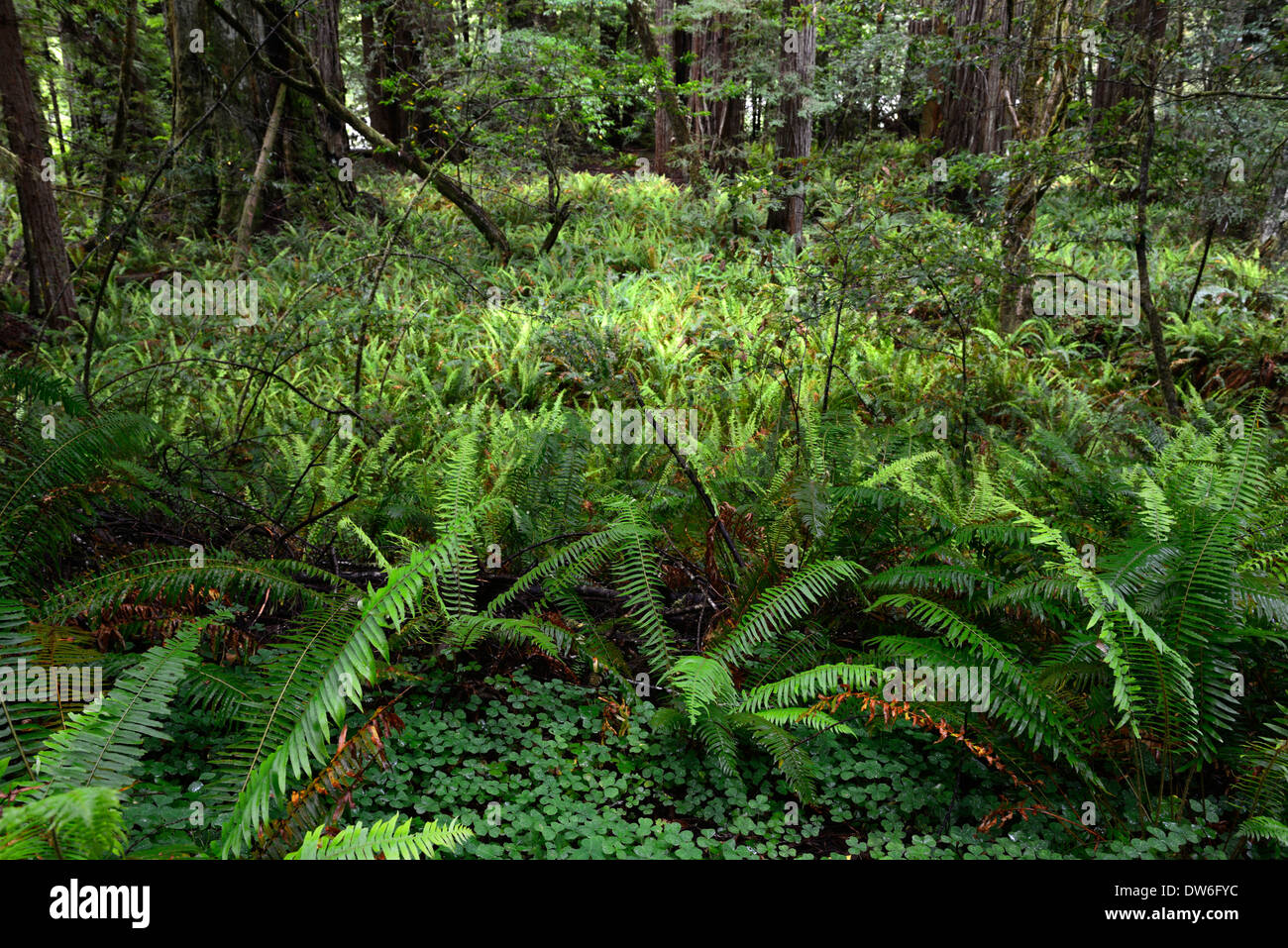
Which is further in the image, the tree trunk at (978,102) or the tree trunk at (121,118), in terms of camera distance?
the tree trunk at (978,102)

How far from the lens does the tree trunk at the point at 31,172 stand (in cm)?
530

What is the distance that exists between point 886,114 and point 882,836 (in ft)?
58.9

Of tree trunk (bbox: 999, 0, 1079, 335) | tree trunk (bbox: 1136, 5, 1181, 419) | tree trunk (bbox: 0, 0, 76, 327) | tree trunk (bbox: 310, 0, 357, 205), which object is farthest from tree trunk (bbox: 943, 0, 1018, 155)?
tree trunk (bbox: 0, 0, 76, 327)

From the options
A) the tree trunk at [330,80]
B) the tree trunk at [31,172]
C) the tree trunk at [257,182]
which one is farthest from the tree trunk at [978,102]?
the tree trunk at [31,172]

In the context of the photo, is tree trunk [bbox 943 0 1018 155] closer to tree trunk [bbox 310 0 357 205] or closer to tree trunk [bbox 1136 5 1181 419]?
tree trunk [bbox 1136 5 1181 419]

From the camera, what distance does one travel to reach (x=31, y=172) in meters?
5.29

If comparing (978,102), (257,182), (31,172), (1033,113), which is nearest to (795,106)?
(1033,113)

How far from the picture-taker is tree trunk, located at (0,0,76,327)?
17.4 feet

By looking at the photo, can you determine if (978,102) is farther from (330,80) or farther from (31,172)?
(31,172)

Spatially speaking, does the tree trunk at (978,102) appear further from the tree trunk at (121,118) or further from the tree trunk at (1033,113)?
the tree trunk at (121,118)

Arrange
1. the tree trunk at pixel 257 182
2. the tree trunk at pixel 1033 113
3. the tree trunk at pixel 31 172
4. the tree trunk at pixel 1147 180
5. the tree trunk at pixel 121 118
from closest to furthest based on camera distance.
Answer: the tree trunk at pixel 1147 180 → the tree trunk at pixel 1033 113 → the tree trunk at pixel 31 172 → the tree trunk at pixel 121 118 → the tree trunk at pixel 257 182

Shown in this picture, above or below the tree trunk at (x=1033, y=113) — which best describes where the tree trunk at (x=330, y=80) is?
above
